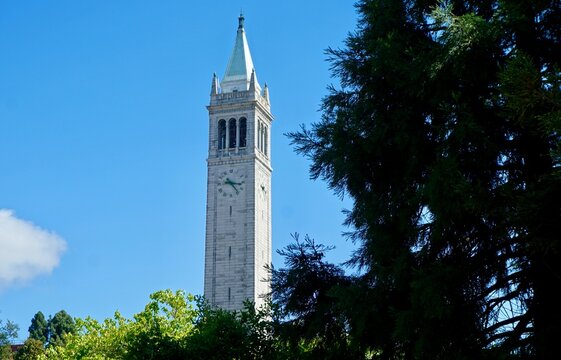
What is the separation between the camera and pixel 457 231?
12.3 metres

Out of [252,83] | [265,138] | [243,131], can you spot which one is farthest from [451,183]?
[265,138]

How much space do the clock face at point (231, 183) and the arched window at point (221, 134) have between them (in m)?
2.74

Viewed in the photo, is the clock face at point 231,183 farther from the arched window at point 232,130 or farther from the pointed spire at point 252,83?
the pointed spire at point 252,83

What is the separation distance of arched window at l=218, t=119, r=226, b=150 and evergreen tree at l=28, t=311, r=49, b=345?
28.1 metres

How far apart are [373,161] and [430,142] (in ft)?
4.19

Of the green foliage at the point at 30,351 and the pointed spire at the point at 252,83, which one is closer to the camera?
the green foliage at the point at 30,351

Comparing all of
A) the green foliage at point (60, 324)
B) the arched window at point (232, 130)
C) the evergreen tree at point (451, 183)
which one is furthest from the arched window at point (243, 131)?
the evergreen tree at point (451, 183)

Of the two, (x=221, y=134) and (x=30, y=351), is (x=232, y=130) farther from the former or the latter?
(x=30, y=351)

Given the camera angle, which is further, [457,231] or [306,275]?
[306,275]

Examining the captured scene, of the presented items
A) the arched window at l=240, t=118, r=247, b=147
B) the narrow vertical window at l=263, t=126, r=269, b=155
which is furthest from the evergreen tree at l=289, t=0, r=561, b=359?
the narrow vertical window at l=263, t=126, r=269, b=155

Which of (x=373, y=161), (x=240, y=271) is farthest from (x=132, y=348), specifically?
(x=240, y=271)

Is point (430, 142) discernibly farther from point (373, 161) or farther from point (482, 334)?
point (482, 334)

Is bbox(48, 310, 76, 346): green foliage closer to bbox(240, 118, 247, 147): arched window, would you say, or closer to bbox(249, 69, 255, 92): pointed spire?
bbox(240, 118, 247, 147): arched window

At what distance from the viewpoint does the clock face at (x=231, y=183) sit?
206 feet
